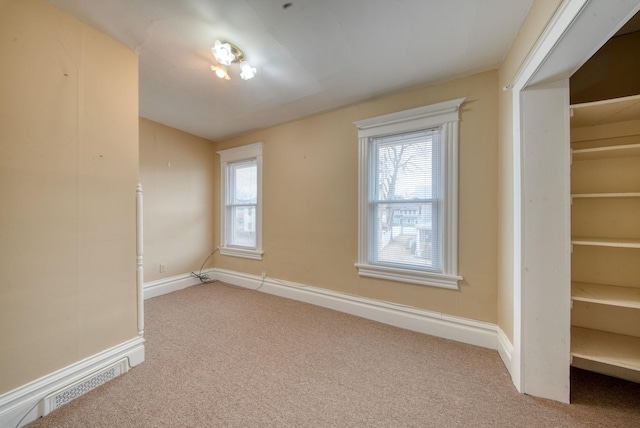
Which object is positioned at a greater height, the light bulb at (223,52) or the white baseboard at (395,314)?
the light bulb at (223,52)

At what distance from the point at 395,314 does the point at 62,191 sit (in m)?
2.79

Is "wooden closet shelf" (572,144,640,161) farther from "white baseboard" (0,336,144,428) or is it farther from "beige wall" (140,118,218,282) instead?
"beige wall" (140,118,218,282)

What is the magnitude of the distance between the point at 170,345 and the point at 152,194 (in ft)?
6.93

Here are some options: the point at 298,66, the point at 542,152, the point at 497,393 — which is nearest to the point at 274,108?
the point at 298,66

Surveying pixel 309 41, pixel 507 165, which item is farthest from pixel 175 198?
pixel 507 165

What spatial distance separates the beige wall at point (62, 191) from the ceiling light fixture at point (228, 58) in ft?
2.07

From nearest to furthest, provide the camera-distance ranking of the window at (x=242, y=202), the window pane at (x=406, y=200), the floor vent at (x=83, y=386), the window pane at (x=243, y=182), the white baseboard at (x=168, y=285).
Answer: the floor vent at (x=83, y=386) < the window pane at (x=406, y=200) < the white baseboard at (x=168, y=285) < the window at (x=242, y=202) < the window pane at (x=243, y=182)

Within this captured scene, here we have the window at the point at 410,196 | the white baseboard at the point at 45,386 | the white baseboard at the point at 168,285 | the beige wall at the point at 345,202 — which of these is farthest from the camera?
the white baseboard at the point at 168,285

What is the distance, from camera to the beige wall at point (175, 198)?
124 inches

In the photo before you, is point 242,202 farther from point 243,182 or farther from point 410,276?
point 410,276

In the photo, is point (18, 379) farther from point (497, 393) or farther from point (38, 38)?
point (497, 393)

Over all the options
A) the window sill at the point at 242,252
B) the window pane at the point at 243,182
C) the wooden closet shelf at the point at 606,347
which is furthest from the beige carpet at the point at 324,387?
the window pane at the point at 243,182

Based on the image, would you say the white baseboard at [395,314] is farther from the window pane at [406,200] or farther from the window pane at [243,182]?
the window pane at [243,182]

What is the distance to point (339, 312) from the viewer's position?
266 cm
